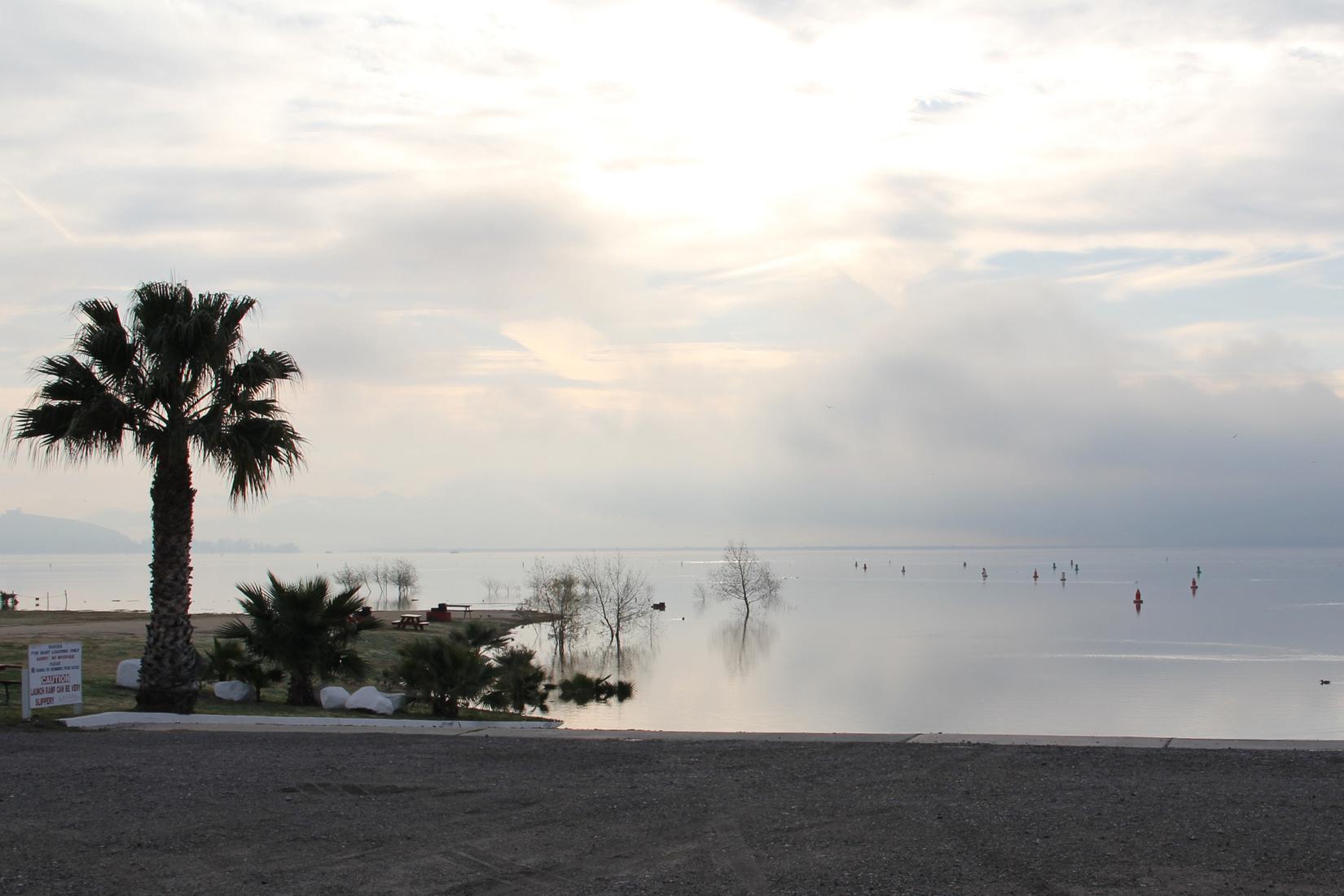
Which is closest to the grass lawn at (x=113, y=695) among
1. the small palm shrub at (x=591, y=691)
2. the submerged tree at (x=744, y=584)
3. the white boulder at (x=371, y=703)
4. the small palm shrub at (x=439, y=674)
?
the white boulder at (x=371, y=703)

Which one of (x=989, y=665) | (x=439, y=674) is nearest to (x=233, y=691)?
(x=439, y=674)

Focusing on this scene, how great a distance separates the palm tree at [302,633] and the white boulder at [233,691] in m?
0.74

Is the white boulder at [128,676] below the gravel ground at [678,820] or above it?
above

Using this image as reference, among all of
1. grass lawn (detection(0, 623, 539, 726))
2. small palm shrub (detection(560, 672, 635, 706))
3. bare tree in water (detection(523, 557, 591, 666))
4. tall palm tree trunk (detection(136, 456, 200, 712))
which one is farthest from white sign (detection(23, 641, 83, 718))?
bare tree in water (detection(523, 557, 591, 666))

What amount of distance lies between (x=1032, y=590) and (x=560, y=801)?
13454cm

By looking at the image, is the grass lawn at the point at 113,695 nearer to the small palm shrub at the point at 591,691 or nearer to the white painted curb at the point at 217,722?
the white painted curb at the point at 217,722

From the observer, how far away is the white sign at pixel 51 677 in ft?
52.7

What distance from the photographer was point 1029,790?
972 centimetres

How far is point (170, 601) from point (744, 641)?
5914 centimetres

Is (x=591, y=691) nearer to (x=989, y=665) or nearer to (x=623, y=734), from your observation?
(x=989, y=665)

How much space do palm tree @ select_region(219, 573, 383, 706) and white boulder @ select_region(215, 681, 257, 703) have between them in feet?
2.44

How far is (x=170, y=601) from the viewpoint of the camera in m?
18.5

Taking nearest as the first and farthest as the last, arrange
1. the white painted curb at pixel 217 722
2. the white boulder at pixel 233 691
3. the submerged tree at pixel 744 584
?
1. the white painted curb at pixel 217 722
2. the white boulder at pixel 233 691
3. the submerged tree at pixel 744 584

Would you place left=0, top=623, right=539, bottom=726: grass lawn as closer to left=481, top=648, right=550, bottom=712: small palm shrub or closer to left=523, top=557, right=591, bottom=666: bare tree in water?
left=481, top=648, right=550, bottom=712: small palm shrub
